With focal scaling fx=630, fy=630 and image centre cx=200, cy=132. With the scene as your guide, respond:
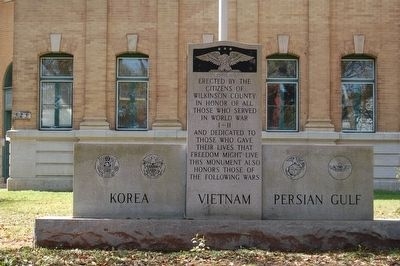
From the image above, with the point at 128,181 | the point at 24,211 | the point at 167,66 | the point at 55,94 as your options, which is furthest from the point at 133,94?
the point at 128,181

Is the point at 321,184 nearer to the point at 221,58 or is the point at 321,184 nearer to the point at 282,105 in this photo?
the point at 221,58

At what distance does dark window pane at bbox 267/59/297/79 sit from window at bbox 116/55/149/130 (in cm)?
401

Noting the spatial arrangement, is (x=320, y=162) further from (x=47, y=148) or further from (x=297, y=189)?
(x=47, y=148)

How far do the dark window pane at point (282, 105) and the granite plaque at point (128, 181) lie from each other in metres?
12.1

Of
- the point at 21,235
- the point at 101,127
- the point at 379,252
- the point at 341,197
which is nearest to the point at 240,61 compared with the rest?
the point at 341,197

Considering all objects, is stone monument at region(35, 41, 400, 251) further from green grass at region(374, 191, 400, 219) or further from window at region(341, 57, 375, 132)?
window at region(341, 57, 375, 132)

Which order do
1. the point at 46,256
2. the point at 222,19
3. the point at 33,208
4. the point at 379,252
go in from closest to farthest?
the point at 46,256, the point at 379,252, the point at 33,208, the point at 222,19

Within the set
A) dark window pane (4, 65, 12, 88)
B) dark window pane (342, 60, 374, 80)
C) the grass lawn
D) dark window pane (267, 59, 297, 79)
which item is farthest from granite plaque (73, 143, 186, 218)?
dark window pane (4, 65, 12, 88)

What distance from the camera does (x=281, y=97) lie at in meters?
20.4

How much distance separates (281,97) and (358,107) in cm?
253

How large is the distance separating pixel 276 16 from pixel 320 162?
12458 mm

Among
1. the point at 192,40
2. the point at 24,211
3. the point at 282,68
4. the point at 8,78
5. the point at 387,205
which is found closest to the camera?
the point at 24,211

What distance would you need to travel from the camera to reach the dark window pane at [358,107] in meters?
20.4

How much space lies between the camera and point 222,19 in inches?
693
